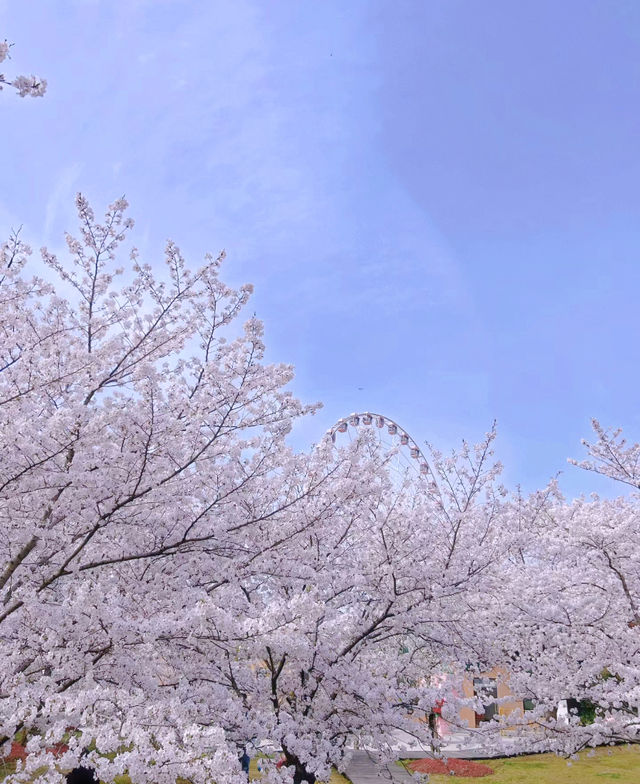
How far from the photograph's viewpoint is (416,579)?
24.4 feet

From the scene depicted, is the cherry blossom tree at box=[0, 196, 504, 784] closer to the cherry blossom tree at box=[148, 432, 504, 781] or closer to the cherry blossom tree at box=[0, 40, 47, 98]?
the cherry blossom tree at box=[148, 432, 504, 781]

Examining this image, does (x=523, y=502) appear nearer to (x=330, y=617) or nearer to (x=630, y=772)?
(x=630, y=772)

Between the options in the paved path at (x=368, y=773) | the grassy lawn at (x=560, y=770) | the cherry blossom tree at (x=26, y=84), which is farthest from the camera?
the grassy lawn at (x=560, y=770)

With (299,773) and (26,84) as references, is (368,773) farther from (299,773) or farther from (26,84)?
(26,84)

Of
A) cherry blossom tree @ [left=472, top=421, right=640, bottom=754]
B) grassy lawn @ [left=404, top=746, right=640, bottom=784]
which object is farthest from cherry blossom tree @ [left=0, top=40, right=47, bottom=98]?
grassy lawn @ [left=404, top=746, right=640, bottom=784]

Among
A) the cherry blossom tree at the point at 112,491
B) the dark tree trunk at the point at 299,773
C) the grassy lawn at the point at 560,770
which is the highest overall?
the cherry blossom tree at the point at 112,491

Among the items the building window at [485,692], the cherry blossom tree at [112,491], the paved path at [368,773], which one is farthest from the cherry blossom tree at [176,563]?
the paved path at [368,773]

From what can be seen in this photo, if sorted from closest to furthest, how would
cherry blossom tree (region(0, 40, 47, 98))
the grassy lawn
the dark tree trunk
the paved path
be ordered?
cherry blossom tree (region(0, 40, 47, 98))
the dark tree trunk
the paved path
the grassy lawn

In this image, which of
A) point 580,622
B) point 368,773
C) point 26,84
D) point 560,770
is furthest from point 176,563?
point 560,770

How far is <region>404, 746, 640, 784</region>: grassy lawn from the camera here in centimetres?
1477

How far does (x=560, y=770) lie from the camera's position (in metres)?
16.1

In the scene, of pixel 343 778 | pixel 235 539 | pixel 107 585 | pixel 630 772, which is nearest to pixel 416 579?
pixel 235 539

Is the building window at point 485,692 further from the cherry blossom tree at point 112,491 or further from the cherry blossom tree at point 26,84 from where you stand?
the cherry blossom tree at point 26,84

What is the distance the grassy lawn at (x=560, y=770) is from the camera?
14.8 m
